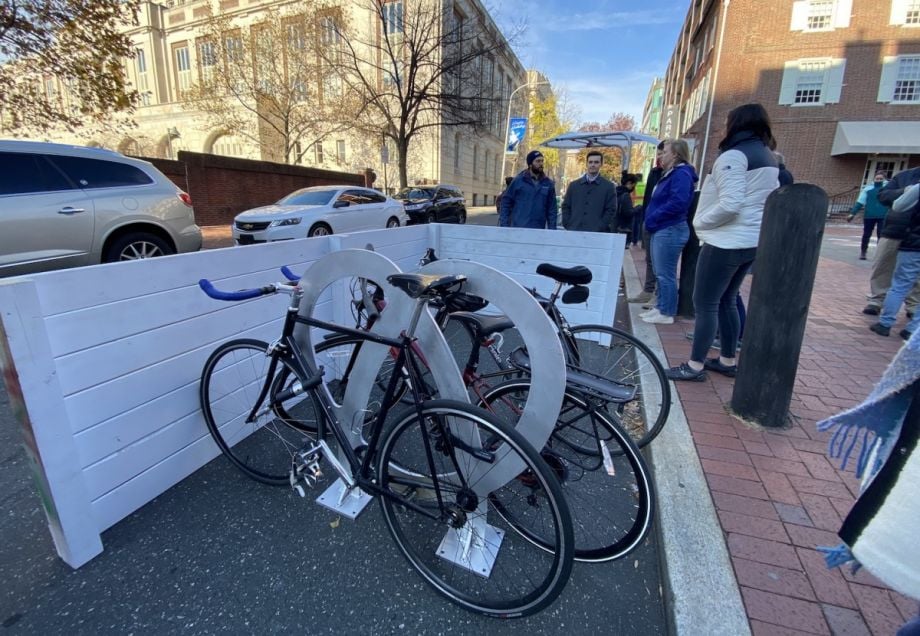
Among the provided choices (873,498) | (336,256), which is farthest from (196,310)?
(873,498)

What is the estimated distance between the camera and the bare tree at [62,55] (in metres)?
8.74

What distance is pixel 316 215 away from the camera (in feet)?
32.9

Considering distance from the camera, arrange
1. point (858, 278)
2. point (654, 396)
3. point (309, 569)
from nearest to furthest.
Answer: point (309, 569) < point (654, 396) < point (858, 278)

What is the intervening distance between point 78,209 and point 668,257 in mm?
7147

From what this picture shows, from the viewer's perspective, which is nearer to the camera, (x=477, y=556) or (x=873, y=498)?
(x=873, y=498)

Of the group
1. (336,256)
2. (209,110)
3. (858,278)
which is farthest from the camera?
(209,110)

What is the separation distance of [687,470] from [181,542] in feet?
8.60

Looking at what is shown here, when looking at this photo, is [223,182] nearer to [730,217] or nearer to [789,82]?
[730,217]

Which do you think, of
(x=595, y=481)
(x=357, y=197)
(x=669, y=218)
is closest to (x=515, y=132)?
(x=357, y=197)

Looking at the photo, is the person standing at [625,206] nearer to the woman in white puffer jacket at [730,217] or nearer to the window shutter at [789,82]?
the woman in white puffer jacket at [730,217]

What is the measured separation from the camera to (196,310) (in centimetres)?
249

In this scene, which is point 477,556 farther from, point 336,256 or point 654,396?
point 654,396

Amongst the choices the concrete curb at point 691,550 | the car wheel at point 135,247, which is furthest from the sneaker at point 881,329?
the car wheel at point 135,247

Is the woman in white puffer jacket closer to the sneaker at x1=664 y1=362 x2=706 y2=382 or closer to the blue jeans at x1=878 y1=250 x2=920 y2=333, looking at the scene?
the sneaker at x1=664 y1=362 x2=706 y2=382
